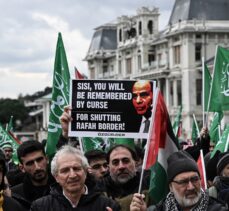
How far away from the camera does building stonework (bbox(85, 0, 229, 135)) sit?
60.2 metres

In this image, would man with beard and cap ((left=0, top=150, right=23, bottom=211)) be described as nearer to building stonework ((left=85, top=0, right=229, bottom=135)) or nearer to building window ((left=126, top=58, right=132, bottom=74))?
building stonework ((left=85, top=0, right=229, bottom=135))

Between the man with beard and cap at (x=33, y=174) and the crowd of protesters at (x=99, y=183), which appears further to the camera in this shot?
the man with beard and cap at (x=33, y=174)

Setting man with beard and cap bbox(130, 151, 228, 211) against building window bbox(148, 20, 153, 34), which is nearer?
man with beard and cap bbox(130, 151, 228, 211)

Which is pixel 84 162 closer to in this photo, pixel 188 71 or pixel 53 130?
pixel 53 130

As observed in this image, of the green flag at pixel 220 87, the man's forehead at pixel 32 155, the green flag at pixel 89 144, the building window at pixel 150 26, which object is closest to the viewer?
the man's forehead at pixel 32 155

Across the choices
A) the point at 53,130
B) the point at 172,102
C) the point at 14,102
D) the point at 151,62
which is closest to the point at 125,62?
the point at 151,62

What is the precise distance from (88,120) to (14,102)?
10655 centimetres

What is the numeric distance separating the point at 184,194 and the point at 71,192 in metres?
0.63

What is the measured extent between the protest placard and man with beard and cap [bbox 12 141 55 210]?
0.29 metres

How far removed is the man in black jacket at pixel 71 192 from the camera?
452cm

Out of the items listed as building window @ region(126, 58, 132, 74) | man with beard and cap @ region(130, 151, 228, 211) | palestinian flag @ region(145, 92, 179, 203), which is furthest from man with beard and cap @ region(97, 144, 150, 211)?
building window @ region(126, 58, 132, 74)

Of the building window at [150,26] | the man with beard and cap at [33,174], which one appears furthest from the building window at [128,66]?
the man with beard and cap at [33,174]

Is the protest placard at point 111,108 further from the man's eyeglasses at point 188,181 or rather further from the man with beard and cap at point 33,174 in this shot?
the man's eyeglasses at point 188,181

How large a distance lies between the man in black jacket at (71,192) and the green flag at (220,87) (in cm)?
493
